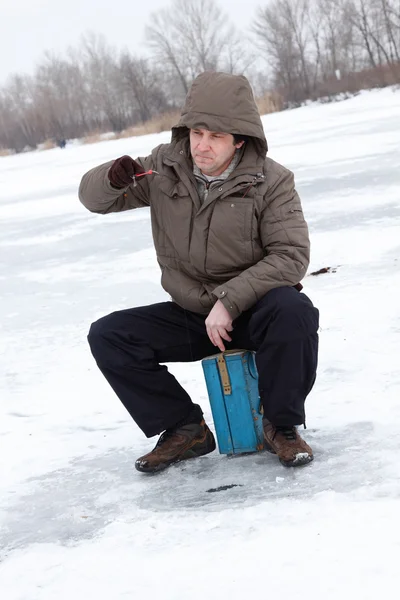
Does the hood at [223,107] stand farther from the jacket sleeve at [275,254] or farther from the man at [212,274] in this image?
the jacket sleeve at [275,254]

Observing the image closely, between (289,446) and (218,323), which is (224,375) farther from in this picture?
(289,446)

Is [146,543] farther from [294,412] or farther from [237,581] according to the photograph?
[294,412]

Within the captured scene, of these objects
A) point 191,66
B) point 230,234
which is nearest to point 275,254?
point 230,234

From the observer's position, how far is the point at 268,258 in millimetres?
2742

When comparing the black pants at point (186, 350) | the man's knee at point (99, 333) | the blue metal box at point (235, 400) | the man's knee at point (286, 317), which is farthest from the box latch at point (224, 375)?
the man's knee at point (99, 333)

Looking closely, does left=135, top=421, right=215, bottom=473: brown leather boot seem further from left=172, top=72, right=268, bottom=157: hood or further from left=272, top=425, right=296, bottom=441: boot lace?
left=172, top=72, right=268, bottom=157: hood

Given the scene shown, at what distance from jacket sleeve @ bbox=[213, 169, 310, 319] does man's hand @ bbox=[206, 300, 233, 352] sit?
2cm

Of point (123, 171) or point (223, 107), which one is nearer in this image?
point (223, 107)

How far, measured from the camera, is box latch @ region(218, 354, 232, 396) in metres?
2.84

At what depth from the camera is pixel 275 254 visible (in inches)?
108

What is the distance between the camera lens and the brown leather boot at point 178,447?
9.59 ft

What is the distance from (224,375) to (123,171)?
31.4 inches

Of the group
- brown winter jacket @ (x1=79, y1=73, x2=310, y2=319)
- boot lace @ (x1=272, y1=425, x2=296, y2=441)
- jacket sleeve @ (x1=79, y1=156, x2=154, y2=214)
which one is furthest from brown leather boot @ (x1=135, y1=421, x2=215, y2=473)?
jacket sleeve @ (x1=79, y1=156, x2=154, y2=214)

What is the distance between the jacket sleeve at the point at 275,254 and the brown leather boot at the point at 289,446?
0.43 metres
